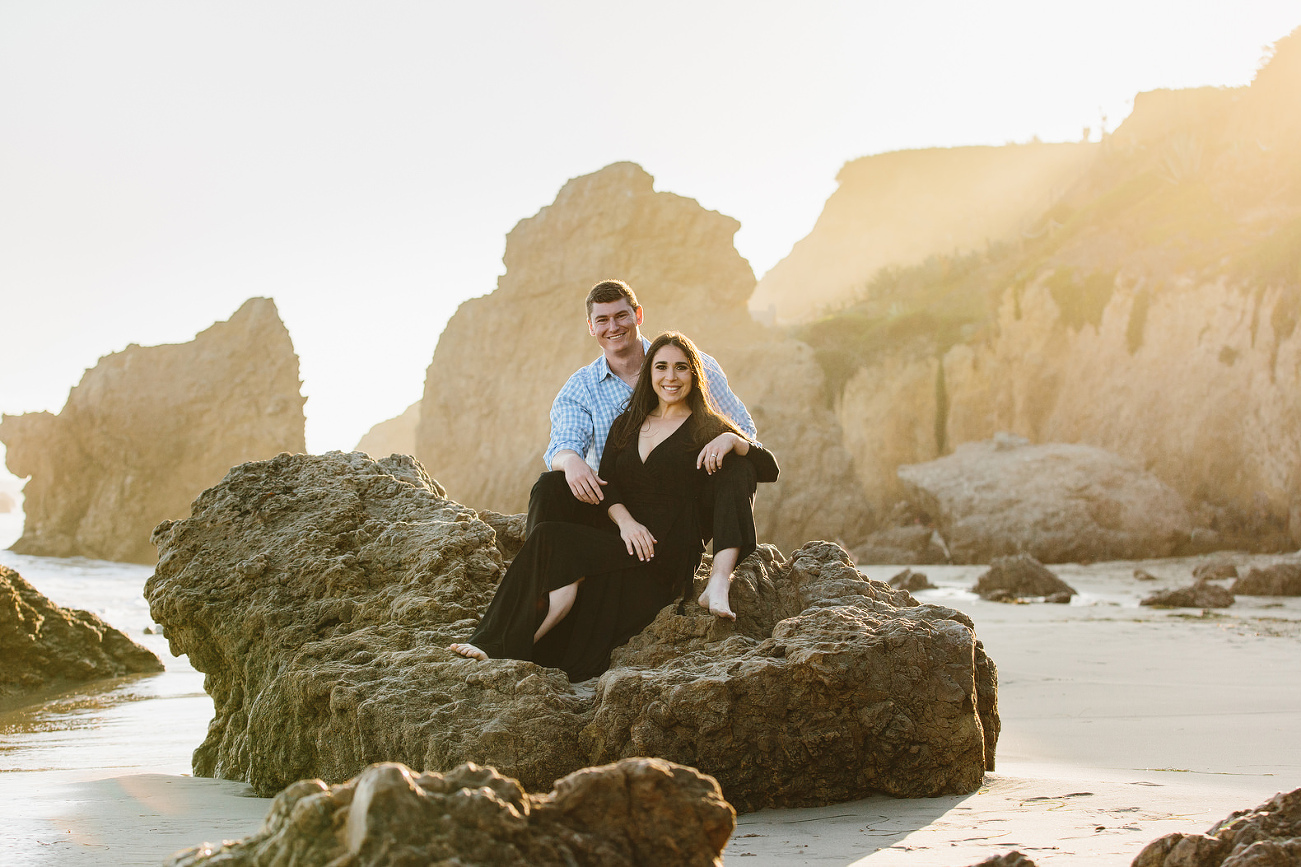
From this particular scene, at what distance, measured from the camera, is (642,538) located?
11.8 ft

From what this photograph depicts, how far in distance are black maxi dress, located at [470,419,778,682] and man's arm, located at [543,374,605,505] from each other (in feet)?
0.38

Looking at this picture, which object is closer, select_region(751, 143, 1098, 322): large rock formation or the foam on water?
the foam on water

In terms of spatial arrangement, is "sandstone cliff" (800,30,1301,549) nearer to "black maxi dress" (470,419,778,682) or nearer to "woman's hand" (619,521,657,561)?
"black maxi dress" (470,419,778,682)

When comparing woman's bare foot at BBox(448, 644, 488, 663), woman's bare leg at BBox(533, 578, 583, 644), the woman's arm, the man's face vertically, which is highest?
the man's face

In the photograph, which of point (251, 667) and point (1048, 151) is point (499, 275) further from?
point (1048, 151)

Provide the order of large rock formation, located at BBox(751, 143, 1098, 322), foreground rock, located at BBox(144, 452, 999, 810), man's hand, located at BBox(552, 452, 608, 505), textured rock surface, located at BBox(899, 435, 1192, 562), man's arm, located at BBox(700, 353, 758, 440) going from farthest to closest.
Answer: large rock formation, located at BBox(751, 143, 1098, 322)
textured rock surface, located at BBox(899, 435, 1192, 562)
man's arm, located at BBox(700, 353, 758, 440)
man's hand, located at BBox(552, 452, 608, 505)
foreground rock, located at BBox(144, 452, 999, 810)

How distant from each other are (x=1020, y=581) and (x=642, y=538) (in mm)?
8843

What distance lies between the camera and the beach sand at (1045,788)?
235 centimetres

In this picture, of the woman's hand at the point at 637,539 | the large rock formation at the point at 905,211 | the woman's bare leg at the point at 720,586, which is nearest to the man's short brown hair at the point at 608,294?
the woman's hand at the point at 637,539

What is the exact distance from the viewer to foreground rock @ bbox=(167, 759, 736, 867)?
150 centimetres

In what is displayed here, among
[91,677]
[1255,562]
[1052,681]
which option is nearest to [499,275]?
[1255,562]

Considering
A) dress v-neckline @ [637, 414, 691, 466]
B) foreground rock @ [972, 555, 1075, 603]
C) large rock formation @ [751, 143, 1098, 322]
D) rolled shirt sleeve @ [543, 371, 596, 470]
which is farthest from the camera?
large rock formation @ [751, 143, 1098, 322]

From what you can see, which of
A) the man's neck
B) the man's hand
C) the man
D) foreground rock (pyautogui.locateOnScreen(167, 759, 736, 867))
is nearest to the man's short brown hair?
the man

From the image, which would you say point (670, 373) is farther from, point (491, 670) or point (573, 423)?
point (491, 670)
